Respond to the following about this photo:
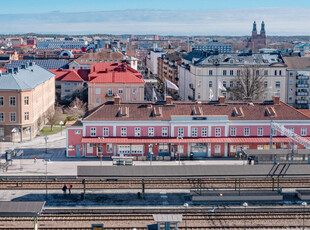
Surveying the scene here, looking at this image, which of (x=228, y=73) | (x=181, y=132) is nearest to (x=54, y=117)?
(x=181, y=132)

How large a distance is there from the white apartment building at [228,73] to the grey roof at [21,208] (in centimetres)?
5929

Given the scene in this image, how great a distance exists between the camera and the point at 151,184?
1780 inches

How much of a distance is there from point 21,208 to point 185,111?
95.1 ft

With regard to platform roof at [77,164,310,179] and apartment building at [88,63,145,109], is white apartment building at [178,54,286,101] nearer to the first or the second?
apartment building at [88,63,145,109]

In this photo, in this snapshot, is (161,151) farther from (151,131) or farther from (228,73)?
(228,73)

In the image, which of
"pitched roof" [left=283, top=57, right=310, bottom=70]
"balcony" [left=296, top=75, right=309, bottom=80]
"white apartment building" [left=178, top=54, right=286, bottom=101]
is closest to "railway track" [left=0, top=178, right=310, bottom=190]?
"white apartment building" [left=178, top=54, right=286, bottom=101]

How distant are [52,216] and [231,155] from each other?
955 inches

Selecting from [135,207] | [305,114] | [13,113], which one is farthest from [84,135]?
[305,114]

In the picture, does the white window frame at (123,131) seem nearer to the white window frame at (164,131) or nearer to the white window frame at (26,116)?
the white window frame at (164,131)

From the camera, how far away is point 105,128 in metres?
56.5

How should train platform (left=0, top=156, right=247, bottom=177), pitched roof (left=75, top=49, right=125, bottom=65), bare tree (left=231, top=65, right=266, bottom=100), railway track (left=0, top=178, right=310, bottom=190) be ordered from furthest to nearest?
pitched roof (left=75, top=49, right=125, bottom=65), bare tree (left=231, top=65, right=266, bottom=100), train platform (left=0, top=156, right=247, bottom=177), railway track (left=0, top=178, right=310, bottom=190)

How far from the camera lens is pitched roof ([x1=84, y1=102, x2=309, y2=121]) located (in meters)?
57.0

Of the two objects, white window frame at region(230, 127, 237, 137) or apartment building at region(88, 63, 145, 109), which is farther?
apartment building at region(88, 63, 145, 109)

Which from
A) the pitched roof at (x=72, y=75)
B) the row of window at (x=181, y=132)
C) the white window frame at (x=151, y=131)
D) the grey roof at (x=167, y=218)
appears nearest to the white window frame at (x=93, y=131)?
the row of window at (x=181, y=132)
